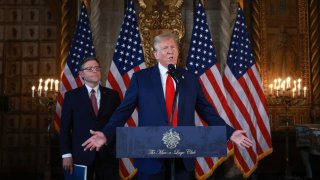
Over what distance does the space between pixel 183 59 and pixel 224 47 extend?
903mm

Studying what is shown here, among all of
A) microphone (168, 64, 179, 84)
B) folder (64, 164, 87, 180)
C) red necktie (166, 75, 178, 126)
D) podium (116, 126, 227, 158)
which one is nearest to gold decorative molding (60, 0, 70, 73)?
folder (64, 164, 87, 180)

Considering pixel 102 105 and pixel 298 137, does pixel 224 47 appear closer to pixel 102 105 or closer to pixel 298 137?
pixel 298 137

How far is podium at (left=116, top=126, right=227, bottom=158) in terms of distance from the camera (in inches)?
100

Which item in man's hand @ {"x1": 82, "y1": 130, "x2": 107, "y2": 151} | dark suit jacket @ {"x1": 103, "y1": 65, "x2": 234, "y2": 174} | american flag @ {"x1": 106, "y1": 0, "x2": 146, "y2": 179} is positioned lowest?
man's hand @ {"x1": 82, "y1": 130, "x2": 107, "y2": 151}

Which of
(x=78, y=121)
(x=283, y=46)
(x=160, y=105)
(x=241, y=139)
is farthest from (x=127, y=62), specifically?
(x=283, y=46)

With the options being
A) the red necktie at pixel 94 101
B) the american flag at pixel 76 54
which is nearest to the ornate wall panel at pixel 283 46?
the american flag at pixel 76 54

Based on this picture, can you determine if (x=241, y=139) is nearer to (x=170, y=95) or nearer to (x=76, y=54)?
(x=170, y=95)

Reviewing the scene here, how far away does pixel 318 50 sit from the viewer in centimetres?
885

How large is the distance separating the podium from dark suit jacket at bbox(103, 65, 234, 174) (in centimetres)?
50

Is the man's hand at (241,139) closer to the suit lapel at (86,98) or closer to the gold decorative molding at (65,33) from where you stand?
the suit lapel at (86,98)

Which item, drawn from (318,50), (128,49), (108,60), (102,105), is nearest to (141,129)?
(102,105)

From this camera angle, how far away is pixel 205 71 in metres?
6.63

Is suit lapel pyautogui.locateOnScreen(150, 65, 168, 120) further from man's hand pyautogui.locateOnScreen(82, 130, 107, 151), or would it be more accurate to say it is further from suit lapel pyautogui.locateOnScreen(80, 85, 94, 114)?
suit lapel pyautogui.locateOnScreen(80, 85, 94, 114)

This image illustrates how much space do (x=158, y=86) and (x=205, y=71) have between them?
3.55 metres
